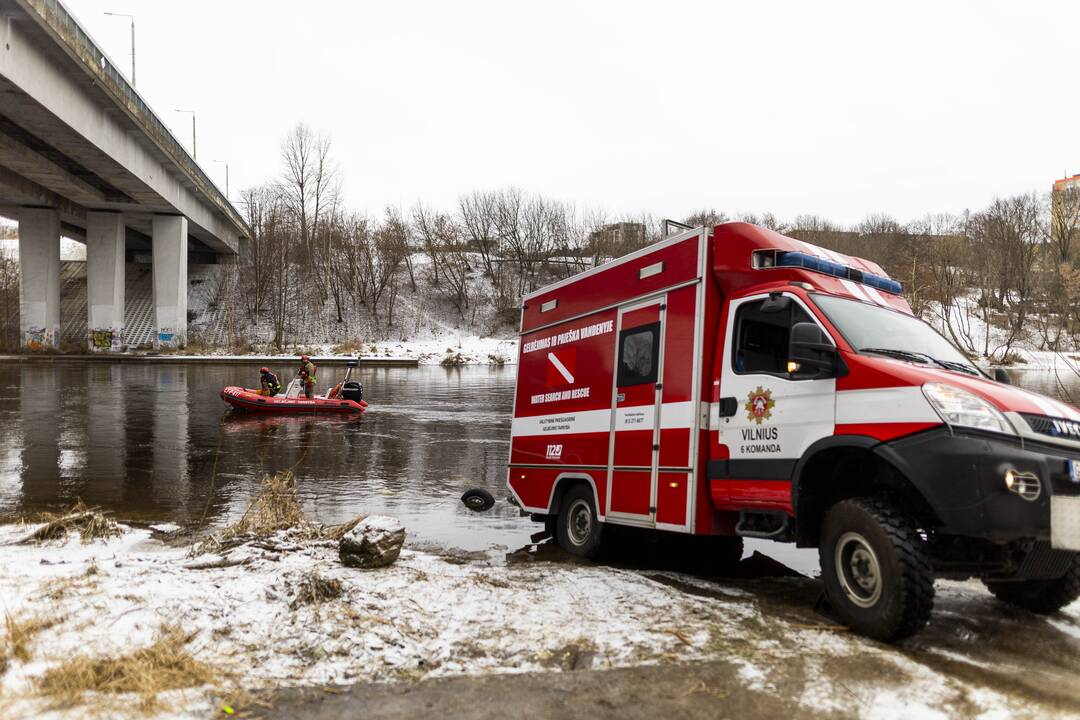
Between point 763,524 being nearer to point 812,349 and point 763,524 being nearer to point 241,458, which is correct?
point 812,349

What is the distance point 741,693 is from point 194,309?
68816mm

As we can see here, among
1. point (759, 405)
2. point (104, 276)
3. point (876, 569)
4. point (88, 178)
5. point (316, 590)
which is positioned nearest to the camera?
point (876, 569)

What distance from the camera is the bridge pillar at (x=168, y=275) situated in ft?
168

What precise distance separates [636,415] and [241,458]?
950 cm

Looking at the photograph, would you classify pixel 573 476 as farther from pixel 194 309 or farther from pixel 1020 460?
pixel 194 309

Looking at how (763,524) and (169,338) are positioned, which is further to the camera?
(169,338)

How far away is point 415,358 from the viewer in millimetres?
53094

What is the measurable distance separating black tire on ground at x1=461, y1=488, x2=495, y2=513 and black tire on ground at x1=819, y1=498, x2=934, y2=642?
549 centimetres

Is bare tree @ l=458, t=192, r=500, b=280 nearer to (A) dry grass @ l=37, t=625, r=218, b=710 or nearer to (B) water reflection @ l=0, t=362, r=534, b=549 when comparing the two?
(B) water reflection @ l=0, t=362, r=534, b=549

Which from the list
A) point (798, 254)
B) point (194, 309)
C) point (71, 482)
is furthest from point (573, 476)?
point (194, 309)

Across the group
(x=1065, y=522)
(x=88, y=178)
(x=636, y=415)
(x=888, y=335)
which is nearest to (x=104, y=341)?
(x=88, y=178)

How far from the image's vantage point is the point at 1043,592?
5039 millimetres

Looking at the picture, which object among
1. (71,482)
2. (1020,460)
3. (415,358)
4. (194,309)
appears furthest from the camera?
(194,309)

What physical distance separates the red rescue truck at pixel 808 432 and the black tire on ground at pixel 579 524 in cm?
2
